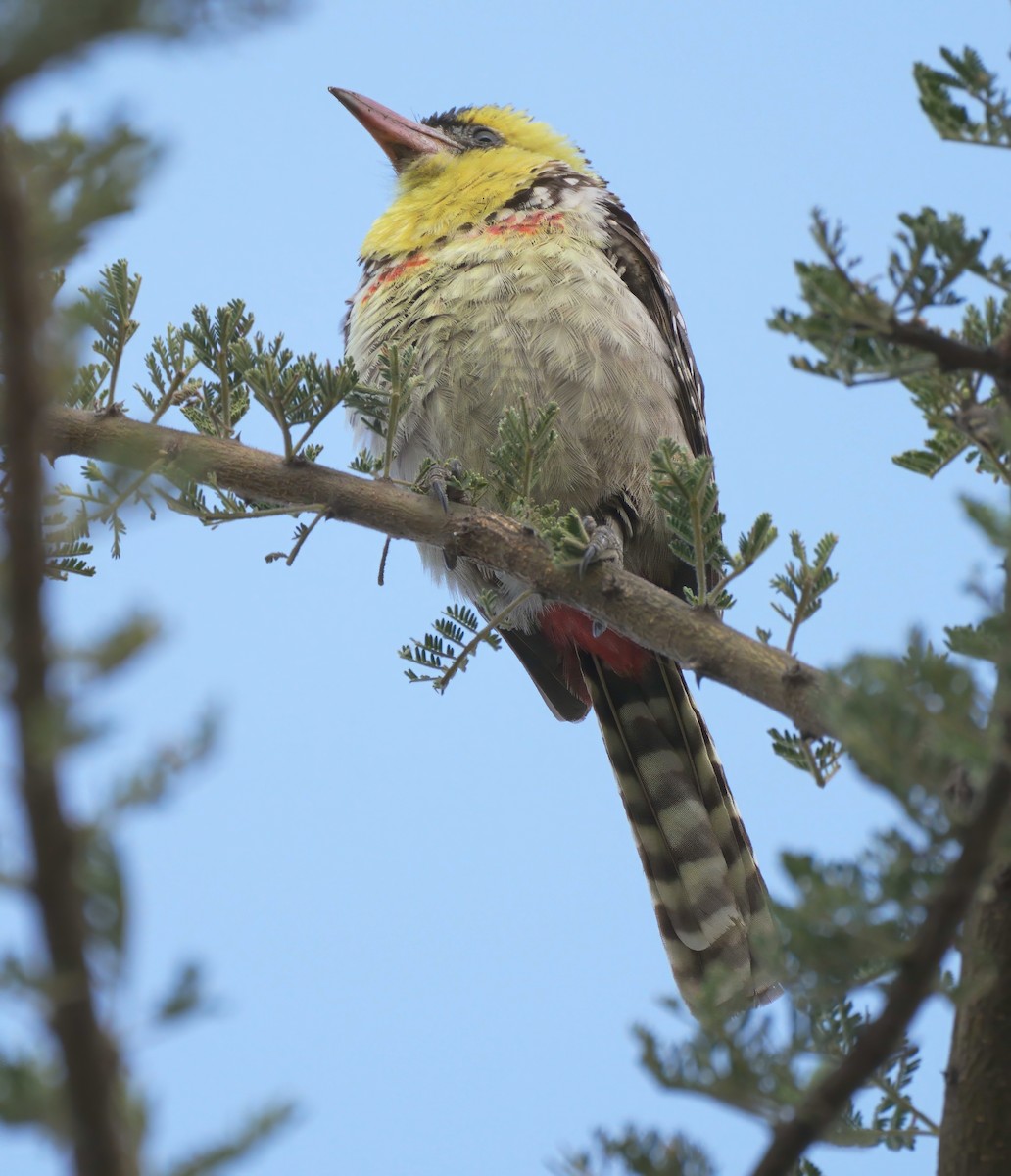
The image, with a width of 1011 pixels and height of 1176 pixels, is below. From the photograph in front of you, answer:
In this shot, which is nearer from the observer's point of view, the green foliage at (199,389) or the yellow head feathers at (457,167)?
the green foliage at (199,389)

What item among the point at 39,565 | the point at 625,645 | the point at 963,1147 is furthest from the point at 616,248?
the point at 39,565

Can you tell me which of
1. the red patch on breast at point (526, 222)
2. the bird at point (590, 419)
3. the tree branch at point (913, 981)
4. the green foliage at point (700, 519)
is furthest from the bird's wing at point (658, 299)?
the tree branch at point (913, 981)

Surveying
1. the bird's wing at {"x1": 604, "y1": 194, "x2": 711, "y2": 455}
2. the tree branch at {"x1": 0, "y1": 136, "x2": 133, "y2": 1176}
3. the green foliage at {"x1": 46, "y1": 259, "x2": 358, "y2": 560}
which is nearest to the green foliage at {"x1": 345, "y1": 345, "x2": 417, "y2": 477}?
the green foliage at {"x1": 46, "y1": 259, "x2": 358, "y2": 560}

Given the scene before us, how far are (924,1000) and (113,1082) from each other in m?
0.87

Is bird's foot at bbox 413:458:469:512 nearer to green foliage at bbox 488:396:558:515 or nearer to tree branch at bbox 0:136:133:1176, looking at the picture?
green foliage at bbox 488:396:558:515

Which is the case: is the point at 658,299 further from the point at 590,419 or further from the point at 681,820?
the point at 681,820

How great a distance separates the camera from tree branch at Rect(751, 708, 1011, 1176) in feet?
4.43

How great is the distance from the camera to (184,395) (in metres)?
3.60

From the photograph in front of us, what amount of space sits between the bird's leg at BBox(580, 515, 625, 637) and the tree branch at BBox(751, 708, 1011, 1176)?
183cm

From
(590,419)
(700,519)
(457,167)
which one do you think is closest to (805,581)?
(700,519)

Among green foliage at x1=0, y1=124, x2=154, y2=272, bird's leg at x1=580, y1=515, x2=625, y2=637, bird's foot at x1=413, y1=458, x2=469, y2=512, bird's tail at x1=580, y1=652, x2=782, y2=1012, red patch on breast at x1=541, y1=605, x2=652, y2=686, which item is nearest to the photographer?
green foliage at x1=0, y1=124, x2=154, y2=272

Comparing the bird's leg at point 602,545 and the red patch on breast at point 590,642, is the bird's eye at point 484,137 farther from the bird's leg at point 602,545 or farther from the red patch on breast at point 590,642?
the red patch on breast at point 590,642

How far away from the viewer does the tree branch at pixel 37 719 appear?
106 centimetres

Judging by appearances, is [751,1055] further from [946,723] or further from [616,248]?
[616,248]
